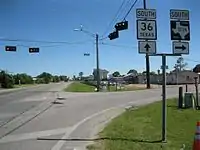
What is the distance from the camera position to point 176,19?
1109cm

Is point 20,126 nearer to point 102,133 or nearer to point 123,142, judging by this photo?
point 102,133

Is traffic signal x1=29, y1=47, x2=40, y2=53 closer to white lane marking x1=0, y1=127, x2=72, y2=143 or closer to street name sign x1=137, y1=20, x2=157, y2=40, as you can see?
white lane marking x1=0, y1=127, x2=72, y2=143

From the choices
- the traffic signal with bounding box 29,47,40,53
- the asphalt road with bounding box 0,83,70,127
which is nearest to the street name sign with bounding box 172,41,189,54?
the asphalt road with bounding box 0,83,70,127

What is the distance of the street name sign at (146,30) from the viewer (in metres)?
11.1

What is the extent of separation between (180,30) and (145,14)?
3.40 feet

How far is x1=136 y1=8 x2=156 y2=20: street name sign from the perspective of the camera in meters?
11.2

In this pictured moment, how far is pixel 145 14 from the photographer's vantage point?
11242 mm

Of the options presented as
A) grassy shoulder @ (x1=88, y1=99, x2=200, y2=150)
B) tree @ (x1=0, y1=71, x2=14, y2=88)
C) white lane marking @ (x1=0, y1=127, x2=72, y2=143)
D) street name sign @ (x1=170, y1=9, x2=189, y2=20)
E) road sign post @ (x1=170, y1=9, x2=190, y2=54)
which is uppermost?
street name sign @ (x1=170, y1=9, x2=189, y2=20)

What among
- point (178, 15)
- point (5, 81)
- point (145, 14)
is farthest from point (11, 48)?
point (5, 81)

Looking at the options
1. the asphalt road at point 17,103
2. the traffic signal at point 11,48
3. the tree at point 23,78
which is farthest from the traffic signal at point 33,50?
the tree at point 23,78

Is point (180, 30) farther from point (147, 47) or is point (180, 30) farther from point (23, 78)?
point (23, 78)

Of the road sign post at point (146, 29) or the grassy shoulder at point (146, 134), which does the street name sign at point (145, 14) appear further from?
the grassy shoulder at point (146, 134)

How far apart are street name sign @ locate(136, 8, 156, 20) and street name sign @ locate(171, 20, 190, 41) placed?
628mm

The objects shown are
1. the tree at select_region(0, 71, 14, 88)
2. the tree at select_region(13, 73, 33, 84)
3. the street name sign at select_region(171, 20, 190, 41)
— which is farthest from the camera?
the tree at select_region(13, 73, 33, 84)
